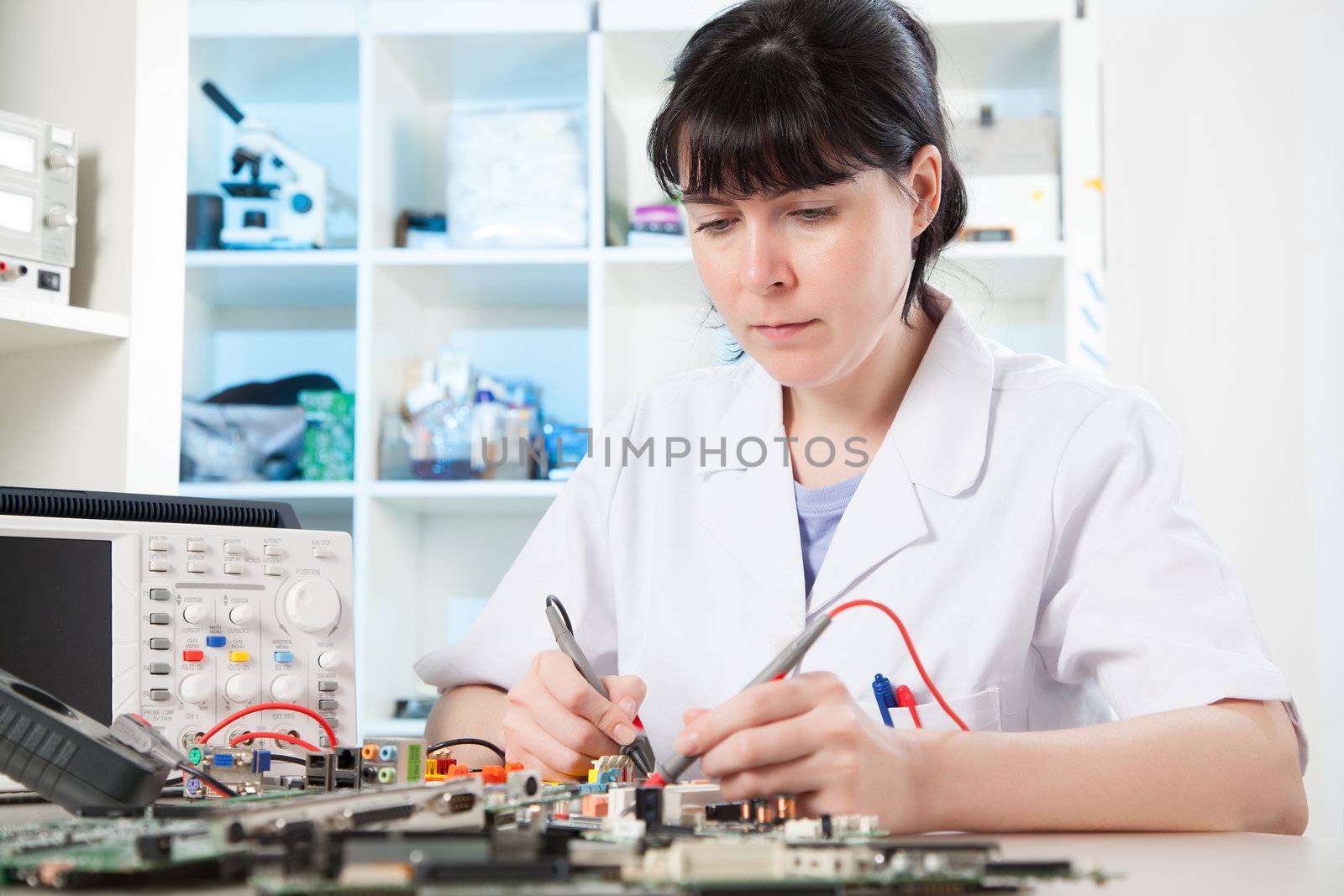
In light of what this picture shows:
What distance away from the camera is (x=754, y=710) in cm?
70

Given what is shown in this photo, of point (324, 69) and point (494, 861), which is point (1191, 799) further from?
point (324, 69)

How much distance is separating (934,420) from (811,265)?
24 cm

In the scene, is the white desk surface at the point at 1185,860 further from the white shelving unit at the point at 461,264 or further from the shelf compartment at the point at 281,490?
the shelf compartment at the point at 281,490

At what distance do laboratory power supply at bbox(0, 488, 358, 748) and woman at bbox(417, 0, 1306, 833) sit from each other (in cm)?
18

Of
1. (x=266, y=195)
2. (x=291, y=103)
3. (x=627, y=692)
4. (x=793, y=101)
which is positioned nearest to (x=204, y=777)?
(x=627, y=692)

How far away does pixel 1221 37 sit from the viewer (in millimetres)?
2291

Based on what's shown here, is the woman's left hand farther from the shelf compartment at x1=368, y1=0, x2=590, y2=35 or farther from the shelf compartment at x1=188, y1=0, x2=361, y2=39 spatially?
the shelf compartment at x1=188, y1=0, x2=361, y2=39

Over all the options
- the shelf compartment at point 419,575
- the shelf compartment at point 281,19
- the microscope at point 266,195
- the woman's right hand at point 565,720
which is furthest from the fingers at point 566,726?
the shelf compartment at point 281,19

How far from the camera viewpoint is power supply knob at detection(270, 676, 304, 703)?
974 millimetres

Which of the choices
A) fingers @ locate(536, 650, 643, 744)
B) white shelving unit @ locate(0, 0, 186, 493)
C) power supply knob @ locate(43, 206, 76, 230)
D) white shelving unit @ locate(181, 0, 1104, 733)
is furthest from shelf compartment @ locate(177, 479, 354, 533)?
fingers @ locate(536, 650, 643, 744)

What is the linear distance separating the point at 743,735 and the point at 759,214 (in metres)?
0.51

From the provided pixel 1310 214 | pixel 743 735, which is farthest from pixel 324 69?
pixel 743 735

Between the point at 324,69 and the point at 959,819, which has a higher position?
the point at 324,69

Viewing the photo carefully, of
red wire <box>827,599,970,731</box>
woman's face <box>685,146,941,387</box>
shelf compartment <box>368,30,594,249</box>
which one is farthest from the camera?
shelf compartment <box>368,30,594,249</box>
